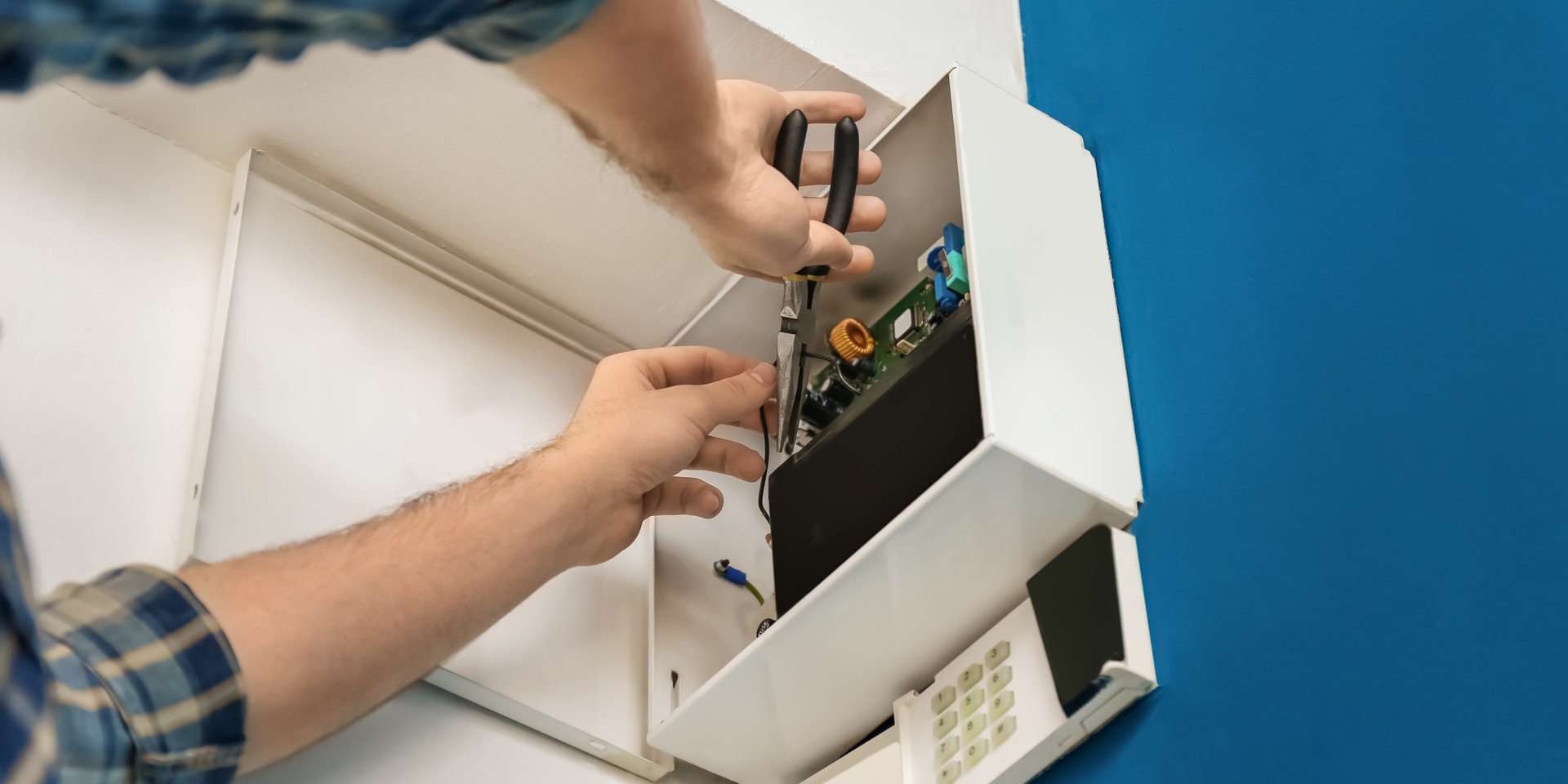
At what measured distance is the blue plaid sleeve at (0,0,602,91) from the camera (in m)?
0.40

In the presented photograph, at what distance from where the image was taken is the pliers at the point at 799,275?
0.90 m

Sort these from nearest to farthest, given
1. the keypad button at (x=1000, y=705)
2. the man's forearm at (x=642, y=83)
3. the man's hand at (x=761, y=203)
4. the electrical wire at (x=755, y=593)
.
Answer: the man's forearm at (x=642, y=83) < the man's hand at (x=761, y=203) < the keypad button at (x=1000, y=705) < the electrical wire at (x=755, y=593)

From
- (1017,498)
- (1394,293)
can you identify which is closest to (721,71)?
(1017,498)

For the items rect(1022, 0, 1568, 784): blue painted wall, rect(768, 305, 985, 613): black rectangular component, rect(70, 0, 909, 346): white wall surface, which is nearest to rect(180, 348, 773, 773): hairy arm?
rect(768, 305, 985, 613): black rectangular component

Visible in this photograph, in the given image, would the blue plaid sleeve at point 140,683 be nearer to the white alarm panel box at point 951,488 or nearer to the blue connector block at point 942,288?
the white alarm panel box at point 951,488

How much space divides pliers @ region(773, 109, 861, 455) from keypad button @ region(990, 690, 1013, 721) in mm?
301

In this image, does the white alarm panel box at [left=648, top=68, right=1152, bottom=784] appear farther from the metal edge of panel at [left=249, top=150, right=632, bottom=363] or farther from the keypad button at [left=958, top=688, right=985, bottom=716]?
the metal edge of panel at [left=249, top=150, right=632, bottom=363]

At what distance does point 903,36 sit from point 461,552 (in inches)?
29.1

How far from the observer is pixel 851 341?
1.08 metres

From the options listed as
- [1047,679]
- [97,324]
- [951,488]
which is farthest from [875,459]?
[97,324]

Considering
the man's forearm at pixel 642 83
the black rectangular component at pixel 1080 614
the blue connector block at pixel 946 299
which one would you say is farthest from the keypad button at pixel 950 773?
the man's forearm at pixel 642 83

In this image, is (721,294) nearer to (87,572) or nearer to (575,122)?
(575,122)

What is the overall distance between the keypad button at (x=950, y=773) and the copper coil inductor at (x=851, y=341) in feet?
1.31

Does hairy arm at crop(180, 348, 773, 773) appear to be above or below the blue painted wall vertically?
below
